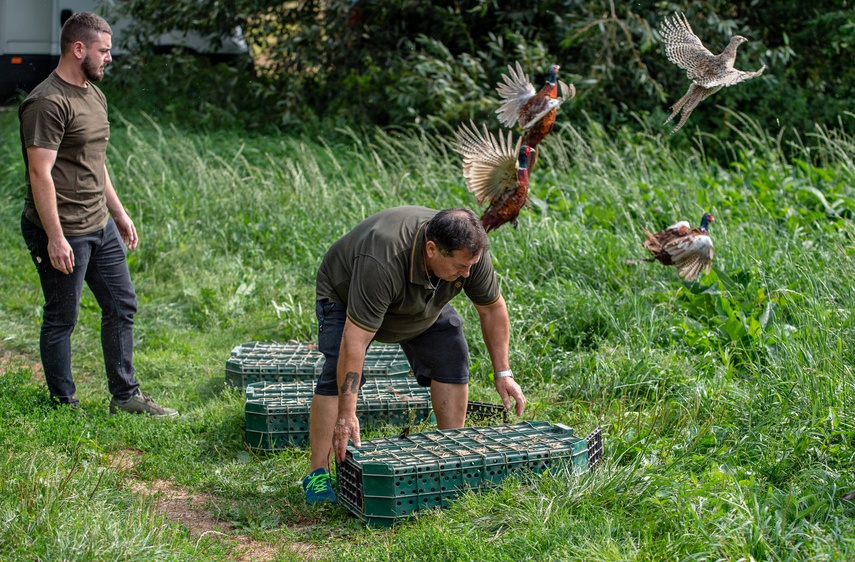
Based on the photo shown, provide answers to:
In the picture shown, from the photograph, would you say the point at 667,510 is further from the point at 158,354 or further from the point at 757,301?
the point at 158,354

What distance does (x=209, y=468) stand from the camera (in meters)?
4.50

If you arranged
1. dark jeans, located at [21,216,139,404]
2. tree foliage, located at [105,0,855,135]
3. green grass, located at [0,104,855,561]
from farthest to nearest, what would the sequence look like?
tree foliage, located at [105,0,855,135] < dark jeans, located at [21,216,139,404] < green grass, located at [0,104,855,561]

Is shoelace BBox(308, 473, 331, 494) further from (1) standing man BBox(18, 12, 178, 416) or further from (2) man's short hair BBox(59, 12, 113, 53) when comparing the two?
(2) man's short hair BBox(59, 12, 113, 53)

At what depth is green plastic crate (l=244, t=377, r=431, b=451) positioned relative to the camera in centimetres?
462

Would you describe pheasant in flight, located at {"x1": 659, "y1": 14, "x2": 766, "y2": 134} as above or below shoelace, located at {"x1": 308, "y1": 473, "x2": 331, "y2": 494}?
above

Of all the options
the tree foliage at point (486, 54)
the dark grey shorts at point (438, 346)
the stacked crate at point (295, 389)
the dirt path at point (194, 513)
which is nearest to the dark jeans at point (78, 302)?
the dirt path at point (194, 513)

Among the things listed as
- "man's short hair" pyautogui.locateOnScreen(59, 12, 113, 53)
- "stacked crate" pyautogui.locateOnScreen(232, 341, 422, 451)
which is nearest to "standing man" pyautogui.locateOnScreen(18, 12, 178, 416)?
"man's short hair" pyautogui.locateOnScreen(59, 12, 113, 53)

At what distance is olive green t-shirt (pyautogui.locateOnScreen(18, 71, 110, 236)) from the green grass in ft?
3.53

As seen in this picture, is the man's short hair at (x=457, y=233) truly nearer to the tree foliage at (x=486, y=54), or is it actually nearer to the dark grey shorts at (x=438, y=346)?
the dark grey shorts at (x=438, y=346)

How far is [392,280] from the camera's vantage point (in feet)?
12.0

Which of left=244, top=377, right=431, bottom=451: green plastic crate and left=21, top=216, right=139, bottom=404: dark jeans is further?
left=21, top=216, right=139, bottom=404: dark jeans

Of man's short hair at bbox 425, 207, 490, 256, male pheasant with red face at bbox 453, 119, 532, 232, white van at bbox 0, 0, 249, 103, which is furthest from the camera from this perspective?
white van at bbox 0, 0, 249, 103

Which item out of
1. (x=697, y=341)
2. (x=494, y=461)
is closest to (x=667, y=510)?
(x=494, y=461)

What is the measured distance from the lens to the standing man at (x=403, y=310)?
361 cm
